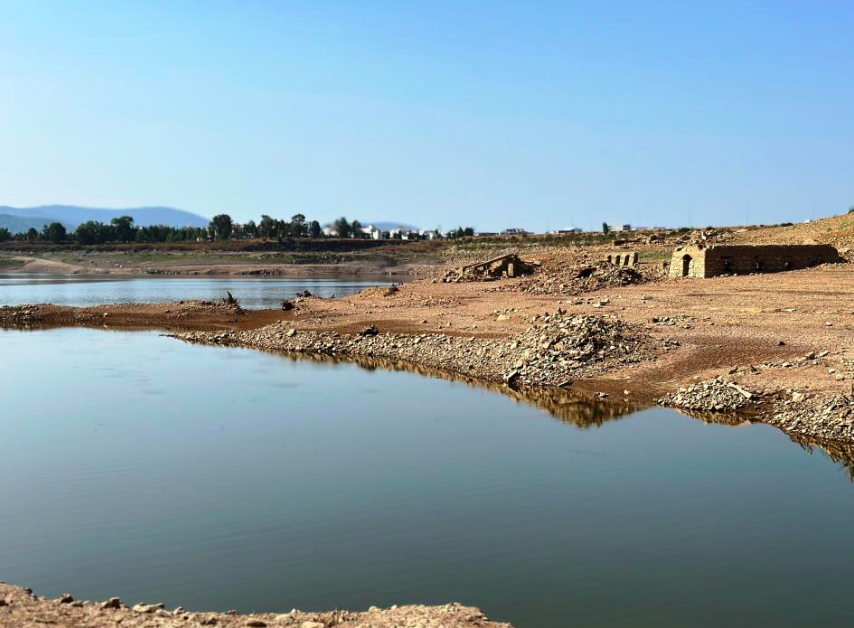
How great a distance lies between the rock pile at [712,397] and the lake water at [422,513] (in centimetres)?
84

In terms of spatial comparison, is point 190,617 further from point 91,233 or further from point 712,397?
point 91,233

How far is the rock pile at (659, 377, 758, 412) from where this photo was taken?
19.3 meters

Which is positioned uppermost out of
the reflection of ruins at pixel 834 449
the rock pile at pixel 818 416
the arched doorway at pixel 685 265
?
the arched doorway at pixel 685 265

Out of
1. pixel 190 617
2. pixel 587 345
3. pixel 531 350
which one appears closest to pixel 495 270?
pixel 531 350

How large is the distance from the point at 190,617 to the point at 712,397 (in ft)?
46.9

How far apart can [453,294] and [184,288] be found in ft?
114

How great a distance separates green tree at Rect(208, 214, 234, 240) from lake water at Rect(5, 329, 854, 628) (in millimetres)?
134580

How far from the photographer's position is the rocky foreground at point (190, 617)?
8.60 m

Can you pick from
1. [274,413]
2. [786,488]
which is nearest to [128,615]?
[786,488]

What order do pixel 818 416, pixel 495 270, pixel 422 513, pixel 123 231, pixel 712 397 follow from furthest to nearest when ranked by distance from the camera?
pixel 123 231, pixel 495 270, pixel 712 397, pixel 818 416, pixel 422 513

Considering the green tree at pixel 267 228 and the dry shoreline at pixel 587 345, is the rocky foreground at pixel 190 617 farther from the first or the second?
the green tree at pixel 267 228

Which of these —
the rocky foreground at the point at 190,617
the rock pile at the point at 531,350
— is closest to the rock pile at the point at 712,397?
the rock pile at the point at 531,350

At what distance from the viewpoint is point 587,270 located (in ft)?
144

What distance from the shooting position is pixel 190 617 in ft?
28.9
